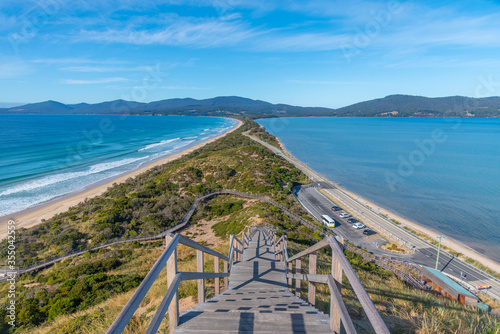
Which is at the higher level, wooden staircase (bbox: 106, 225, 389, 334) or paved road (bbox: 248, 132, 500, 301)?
wooden staircase (bbox: 106, 225, 389, 334)

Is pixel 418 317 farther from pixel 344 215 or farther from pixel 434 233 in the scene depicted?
pixel 434 233

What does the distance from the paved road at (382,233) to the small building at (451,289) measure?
780 centimetres

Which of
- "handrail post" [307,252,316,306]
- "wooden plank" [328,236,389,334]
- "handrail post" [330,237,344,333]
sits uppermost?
"wooden plank" [328,236,389,334]

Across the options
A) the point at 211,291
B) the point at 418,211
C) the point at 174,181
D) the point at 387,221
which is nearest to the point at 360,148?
the point at 418,211

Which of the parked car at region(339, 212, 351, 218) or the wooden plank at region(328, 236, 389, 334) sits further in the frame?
the parked car at region(339, 212, 351, 218)

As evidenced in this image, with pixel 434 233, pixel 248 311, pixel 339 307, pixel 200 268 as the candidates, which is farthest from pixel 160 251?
pixel 434 233

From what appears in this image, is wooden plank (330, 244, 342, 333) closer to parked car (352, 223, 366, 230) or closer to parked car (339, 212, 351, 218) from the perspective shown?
parked car (352, 223, 366, 230)

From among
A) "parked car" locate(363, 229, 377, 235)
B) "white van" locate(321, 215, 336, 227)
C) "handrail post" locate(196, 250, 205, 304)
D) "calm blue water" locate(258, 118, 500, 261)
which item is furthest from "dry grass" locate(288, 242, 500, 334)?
"calm blue water" locate(258, 118, 500, 261)

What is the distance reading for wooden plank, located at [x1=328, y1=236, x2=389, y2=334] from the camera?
1.60m

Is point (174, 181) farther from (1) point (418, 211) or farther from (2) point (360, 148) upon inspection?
(2) point (360, 148)

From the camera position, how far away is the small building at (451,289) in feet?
43.6

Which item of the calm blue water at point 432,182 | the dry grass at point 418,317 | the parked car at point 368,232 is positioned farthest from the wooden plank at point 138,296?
the calm blue water at point 432,182

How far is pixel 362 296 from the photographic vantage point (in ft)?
6.20

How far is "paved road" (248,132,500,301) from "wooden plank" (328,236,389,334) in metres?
25.3
